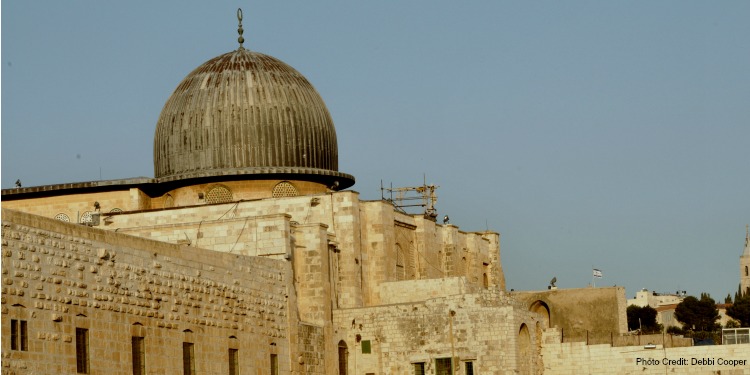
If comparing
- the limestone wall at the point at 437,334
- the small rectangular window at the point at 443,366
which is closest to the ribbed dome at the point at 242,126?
the limestone wall at the point at 437,334

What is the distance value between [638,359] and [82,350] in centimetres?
1908

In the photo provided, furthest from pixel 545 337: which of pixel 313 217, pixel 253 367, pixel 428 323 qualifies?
pixel 253 367

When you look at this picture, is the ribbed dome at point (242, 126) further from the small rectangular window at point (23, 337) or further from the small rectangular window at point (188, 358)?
the small rectangular window at point (23, 337)

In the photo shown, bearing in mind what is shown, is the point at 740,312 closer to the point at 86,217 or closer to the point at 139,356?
the point at 86,217

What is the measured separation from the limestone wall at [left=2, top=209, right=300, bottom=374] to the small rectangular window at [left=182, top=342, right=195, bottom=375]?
0.41ft

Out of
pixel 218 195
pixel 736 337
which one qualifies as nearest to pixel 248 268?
pixel 218 195

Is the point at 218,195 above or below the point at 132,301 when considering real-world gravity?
above

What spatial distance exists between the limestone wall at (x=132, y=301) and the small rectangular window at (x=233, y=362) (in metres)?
0.16

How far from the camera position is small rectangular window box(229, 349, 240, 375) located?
34.9 m

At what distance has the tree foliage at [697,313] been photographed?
11231 cm

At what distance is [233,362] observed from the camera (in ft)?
Answer: 115

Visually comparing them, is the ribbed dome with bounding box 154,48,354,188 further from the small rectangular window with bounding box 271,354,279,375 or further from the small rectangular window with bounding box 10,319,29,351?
the small rectangular window with bounding box 10,319,29,351

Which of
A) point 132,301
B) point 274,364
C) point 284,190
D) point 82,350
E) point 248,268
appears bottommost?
point 274,364

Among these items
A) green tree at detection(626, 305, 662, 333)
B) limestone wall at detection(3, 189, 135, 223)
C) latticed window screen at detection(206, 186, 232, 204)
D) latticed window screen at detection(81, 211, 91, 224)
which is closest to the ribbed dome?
latticed window screen at detection(206, 186, 232, 204)
